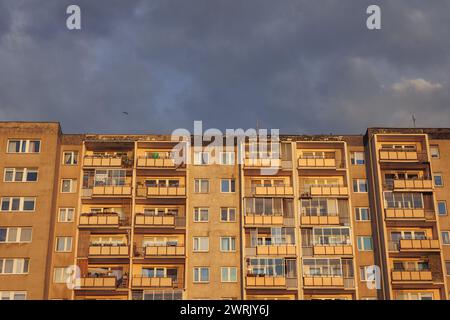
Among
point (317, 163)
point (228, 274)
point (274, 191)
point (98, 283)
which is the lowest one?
point (98, 283)

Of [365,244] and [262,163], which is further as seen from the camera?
[262,163]

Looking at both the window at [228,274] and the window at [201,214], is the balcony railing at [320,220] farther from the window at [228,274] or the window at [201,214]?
the window at [201,214]

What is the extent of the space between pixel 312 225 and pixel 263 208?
18.9ft

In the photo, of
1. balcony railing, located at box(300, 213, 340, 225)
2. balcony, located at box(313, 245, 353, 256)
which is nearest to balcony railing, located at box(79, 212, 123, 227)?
balcony railing, located at box(300, 213, 340, 225)

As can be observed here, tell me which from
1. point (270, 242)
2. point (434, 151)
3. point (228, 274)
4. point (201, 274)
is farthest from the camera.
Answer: point (434, 151)

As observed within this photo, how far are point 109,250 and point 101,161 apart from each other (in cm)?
1065

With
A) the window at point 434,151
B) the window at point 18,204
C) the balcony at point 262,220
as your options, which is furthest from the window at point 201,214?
the window at point 434,151

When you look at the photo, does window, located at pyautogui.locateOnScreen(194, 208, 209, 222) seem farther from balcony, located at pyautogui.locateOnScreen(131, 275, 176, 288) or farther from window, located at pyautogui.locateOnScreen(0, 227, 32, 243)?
window, located at pyautogui.locateOnScreen(0, 227, 32, 243)

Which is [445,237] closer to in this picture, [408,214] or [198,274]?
[408,214]

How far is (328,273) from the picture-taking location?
6600cm

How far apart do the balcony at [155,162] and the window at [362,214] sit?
855 inches

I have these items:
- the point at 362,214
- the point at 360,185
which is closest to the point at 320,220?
the point at 362,214

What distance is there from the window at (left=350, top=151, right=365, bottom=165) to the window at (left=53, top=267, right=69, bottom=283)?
1387 inches

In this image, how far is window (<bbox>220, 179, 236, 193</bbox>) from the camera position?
232ft
